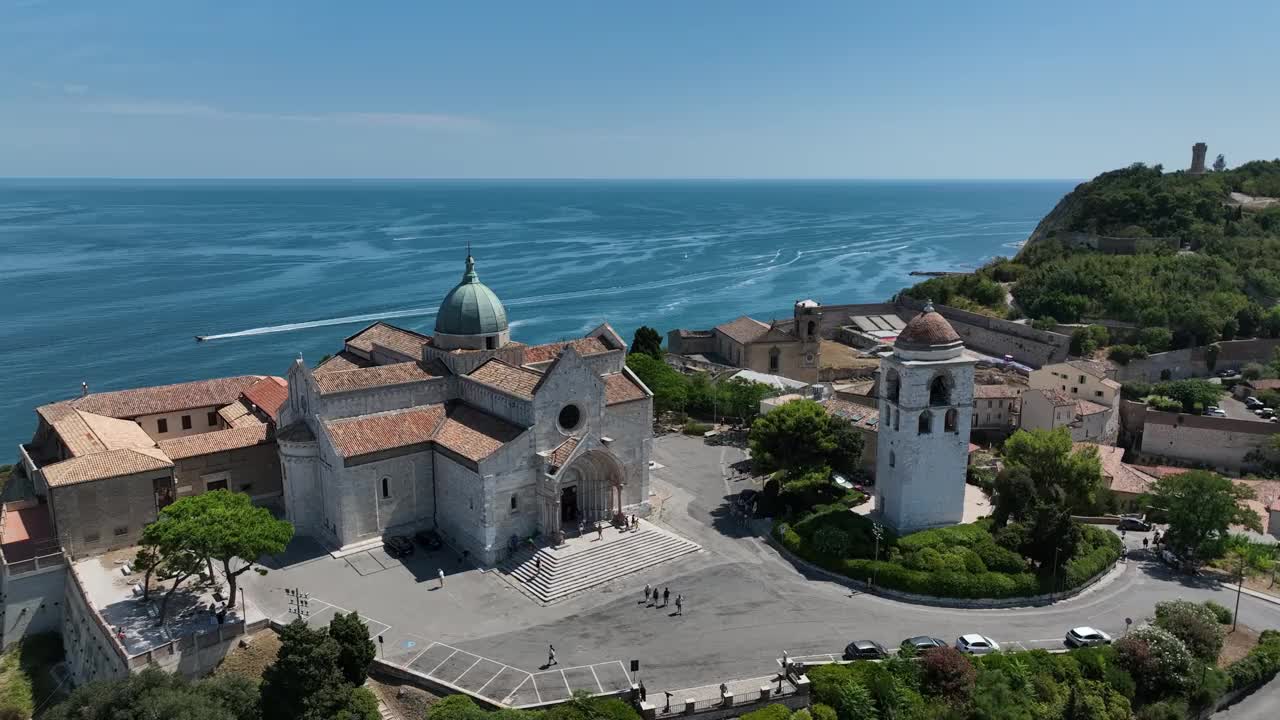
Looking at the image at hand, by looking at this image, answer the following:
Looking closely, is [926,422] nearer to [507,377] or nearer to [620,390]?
[620,390]

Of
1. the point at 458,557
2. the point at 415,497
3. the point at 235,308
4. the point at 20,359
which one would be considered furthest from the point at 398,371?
the point at 235,308

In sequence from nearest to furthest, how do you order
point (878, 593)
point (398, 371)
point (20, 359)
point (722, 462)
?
point (878, 593)
point (398, 371)
point (722, 462)
point (20, 359)

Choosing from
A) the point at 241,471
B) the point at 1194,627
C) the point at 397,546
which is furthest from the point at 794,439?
the point at 241,471

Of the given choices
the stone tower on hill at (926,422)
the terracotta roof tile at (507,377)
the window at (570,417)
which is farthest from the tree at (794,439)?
the terracotta roof tile at (507,377)

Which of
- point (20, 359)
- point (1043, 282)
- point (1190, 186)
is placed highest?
point (1190, 186)

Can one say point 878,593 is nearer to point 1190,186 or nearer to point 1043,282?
point 1043,282

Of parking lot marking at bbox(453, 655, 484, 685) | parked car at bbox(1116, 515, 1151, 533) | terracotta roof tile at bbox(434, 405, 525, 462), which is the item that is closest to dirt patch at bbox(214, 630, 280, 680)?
parking lot marking at bbox(453, 655, 484, 685)
